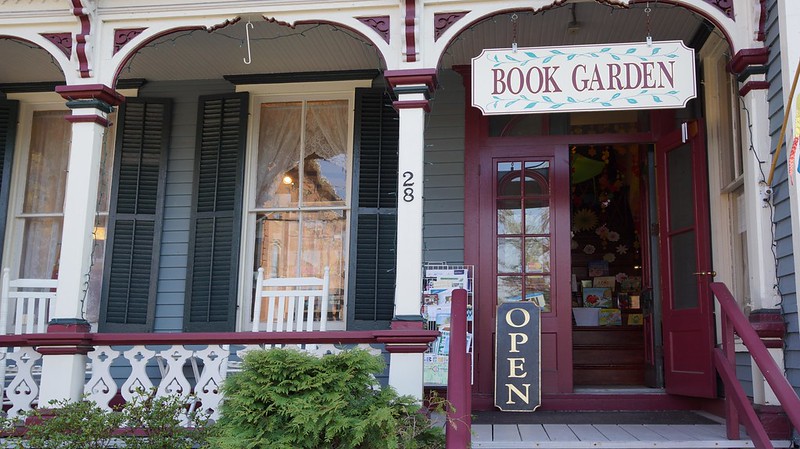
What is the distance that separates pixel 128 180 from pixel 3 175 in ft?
4.14

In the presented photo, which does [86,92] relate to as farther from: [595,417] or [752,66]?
[752,66]

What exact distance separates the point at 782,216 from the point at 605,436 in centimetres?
178

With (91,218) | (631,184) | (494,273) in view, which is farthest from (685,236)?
(91,218)

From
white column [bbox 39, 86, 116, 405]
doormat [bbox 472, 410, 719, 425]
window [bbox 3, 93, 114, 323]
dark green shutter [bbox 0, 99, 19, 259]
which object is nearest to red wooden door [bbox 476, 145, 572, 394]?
doormat [bbox 472, 410, 719, 425]

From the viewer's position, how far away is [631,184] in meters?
9.10

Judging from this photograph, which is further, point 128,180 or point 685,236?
point 128,180

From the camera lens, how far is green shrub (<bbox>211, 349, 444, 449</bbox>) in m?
4.01

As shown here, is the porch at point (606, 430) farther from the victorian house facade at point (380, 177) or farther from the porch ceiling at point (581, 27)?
the porch ceiling at point (581, 27)

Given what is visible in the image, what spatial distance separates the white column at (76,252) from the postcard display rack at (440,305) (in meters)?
2.66

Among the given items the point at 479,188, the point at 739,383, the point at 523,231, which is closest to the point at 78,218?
the point at 479,188

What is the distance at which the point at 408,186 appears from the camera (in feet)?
16.9

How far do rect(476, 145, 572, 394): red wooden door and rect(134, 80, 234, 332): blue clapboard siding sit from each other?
9.04 ft

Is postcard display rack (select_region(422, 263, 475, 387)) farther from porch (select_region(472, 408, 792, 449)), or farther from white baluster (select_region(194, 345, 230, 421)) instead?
white baluster (select_region(194, 345, 230, 421))

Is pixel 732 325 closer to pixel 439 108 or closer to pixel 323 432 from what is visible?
pixel 323 432
